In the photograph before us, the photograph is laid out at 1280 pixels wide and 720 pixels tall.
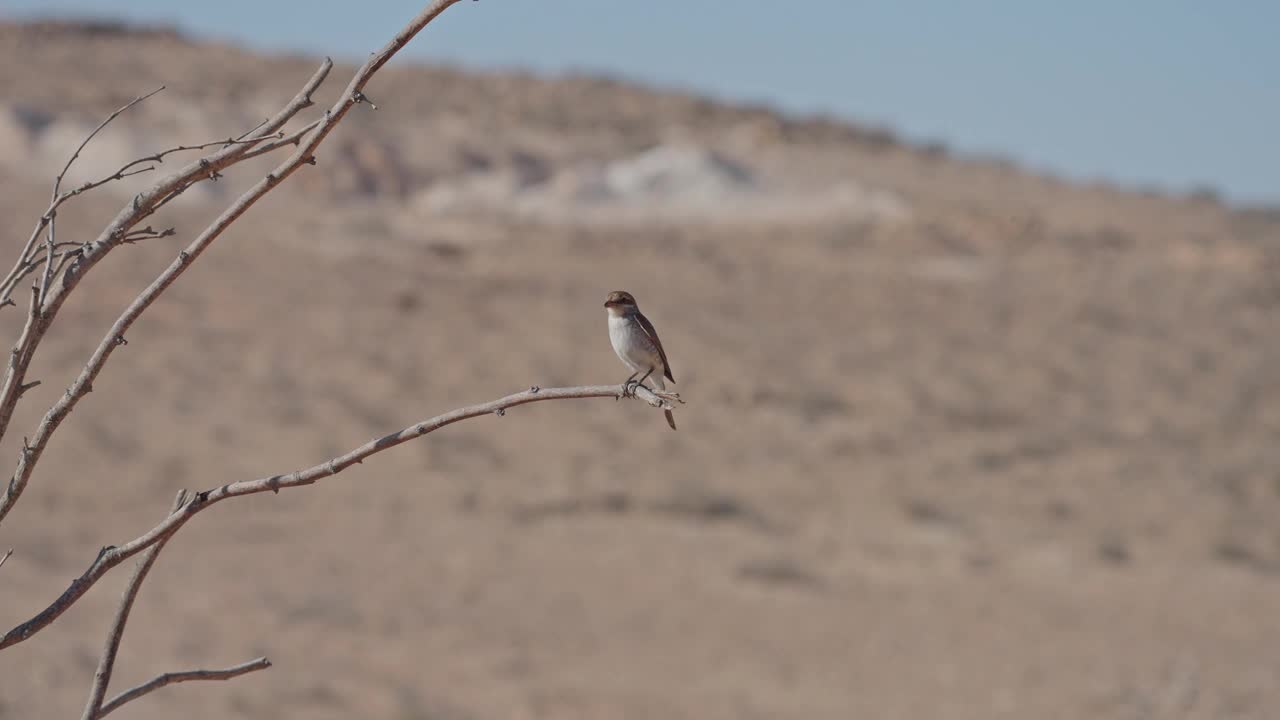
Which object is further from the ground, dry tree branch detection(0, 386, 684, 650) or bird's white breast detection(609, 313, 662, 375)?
bird's white breast detection(609, 313, 662, 375)

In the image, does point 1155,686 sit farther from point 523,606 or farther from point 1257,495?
point 1257,495

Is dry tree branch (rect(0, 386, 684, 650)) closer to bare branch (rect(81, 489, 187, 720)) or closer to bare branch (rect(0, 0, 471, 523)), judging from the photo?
bare branch (rect(81, 489, 187, 720))

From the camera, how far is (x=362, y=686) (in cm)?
1185

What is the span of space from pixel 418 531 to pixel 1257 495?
10358 mm

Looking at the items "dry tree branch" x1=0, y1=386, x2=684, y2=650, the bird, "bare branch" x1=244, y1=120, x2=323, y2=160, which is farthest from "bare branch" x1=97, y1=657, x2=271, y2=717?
the bird

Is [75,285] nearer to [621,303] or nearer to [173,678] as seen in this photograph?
[173,678]

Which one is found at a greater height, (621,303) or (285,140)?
(621,303)

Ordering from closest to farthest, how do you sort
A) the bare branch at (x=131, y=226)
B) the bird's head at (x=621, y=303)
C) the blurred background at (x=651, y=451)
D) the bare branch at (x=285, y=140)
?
1. the bare branch at (x=131, y=226)
2. the bare branch at (x=285, y=140)
3. the bird's head at (x=621, y=303)
4. the blurred background at (x=651, y=451)

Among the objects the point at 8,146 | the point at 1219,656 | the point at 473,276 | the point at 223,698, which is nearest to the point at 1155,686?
the point at 1219,656

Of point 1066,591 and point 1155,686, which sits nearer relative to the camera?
point 1155,686

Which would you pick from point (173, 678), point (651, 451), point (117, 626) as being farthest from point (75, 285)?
point (651, 451)

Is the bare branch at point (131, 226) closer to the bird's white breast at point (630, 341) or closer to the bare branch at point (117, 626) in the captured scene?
the bare branch at point (117, 626)

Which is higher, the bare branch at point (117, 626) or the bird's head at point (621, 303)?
the bird's head at point (621, 303)

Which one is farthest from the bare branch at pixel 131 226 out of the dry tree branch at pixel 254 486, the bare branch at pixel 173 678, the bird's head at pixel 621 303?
the bird's head at pixel 621 303
